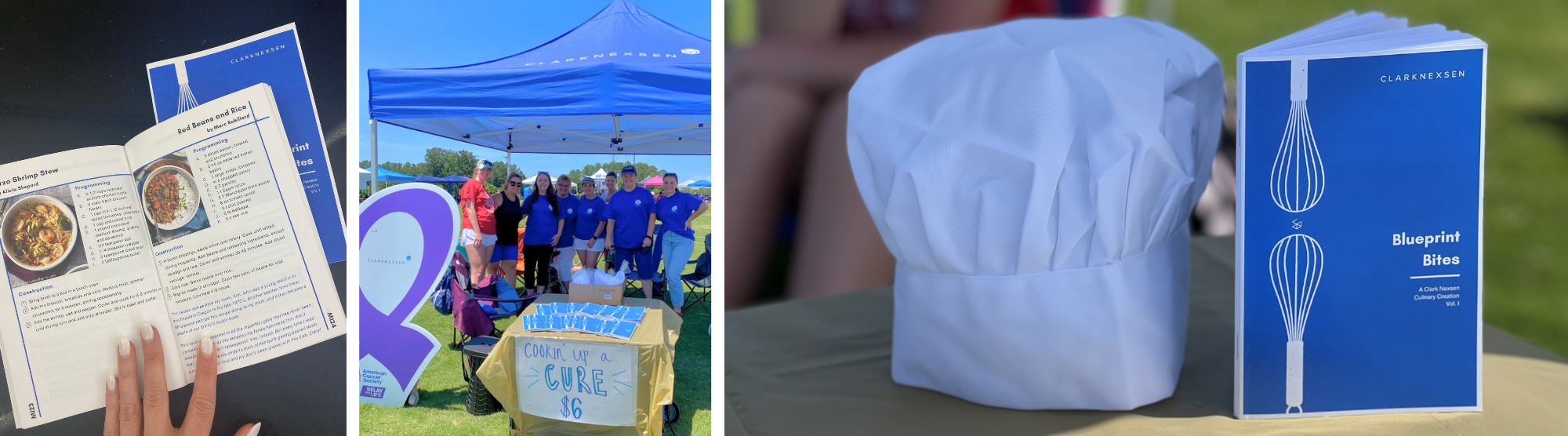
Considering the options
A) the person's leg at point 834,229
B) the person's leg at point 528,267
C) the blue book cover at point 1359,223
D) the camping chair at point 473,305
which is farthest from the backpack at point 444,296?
the blue book cover at point 1359,223

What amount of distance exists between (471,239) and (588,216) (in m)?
0.16

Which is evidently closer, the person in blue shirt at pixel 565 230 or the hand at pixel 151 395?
the person in blue shirt at pixel 565 230

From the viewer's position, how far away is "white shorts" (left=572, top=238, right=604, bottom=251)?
1014mm

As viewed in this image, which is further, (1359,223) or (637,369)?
(637,369)

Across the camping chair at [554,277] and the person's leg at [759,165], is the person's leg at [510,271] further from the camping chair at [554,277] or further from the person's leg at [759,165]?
the person's leg at [759,165]

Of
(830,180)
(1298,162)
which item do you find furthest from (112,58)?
(1298,162)

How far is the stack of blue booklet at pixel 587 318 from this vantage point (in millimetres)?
991

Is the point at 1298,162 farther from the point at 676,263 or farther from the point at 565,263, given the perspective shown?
the point at 565,263

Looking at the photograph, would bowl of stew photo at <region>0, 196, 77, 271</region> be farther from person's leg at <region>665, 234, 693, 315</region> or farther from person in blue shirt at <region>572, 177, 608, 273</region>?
person's leg at <region>665, 234, 693, 315</region>

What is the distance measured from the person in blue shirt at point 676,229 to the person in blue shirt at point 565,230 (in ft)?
0.34

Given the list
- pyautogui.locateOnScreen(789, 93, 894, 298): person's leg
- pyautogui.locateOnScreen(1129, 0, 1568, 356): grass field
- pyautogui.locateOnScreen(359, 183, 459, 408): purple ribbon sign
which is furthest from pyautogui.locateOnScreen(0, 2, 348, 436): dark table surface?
pyautogui.locateOnScreen(1129, 0, 1568, 356): grass field

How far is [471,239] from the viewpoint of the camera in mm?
1052

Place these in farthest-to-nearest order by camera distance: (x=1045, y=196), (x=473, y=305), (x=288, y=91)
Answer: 1. (x=288, y=91)
2. (x=473, y=305)
3. (x=1045, y=196)

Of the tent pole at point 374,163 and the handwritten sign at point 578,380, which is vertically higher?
the tent pole at point 374,163
